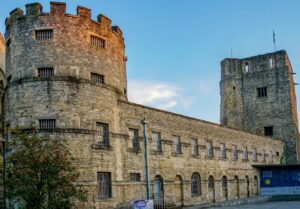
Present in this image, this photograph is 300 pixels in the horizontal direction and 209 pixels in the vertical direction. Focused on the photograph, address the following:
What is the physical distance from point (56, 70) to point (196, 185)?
627 inches

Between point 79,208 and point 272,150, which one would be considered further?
point 272,150

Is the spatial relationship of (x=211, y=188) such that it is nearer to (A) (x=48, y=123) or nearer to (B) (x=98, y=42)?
(B) (x=98, y=42)

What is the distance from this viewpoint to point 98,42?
27625mm

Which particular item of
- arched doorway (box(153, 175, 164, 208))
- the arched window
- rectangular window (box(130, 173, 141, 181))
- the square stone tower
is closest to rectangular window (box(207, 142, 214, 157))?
the arched window

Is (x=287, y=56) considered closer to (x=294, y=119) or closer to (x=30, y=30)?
(x=294, y=119)

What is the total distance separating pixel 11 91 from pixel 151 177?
10768 mm

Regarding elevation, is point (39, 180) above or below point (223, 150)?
below

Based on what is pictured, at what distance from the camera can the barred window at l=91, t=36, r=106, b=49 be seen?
89.6 ft

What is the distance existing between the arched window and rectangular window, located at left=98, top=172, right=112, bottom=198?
413 inches

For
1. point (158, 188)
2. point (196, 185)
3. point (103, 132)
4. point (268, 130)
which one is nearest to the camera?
point (103, 132)

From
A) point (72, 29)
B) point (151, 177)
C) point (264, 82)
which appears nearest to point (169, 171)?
point (151, 177)

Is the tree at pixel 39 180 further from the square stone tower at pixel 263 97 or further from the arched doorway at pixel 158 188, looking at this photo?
the square stone tower at pixel 263 97

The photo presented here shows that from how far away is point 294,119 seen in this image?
55.8 meters

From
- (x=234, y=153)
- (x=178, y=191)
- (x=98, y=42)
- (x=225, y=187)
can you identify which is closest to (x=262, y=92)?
(x=234, y=153)
